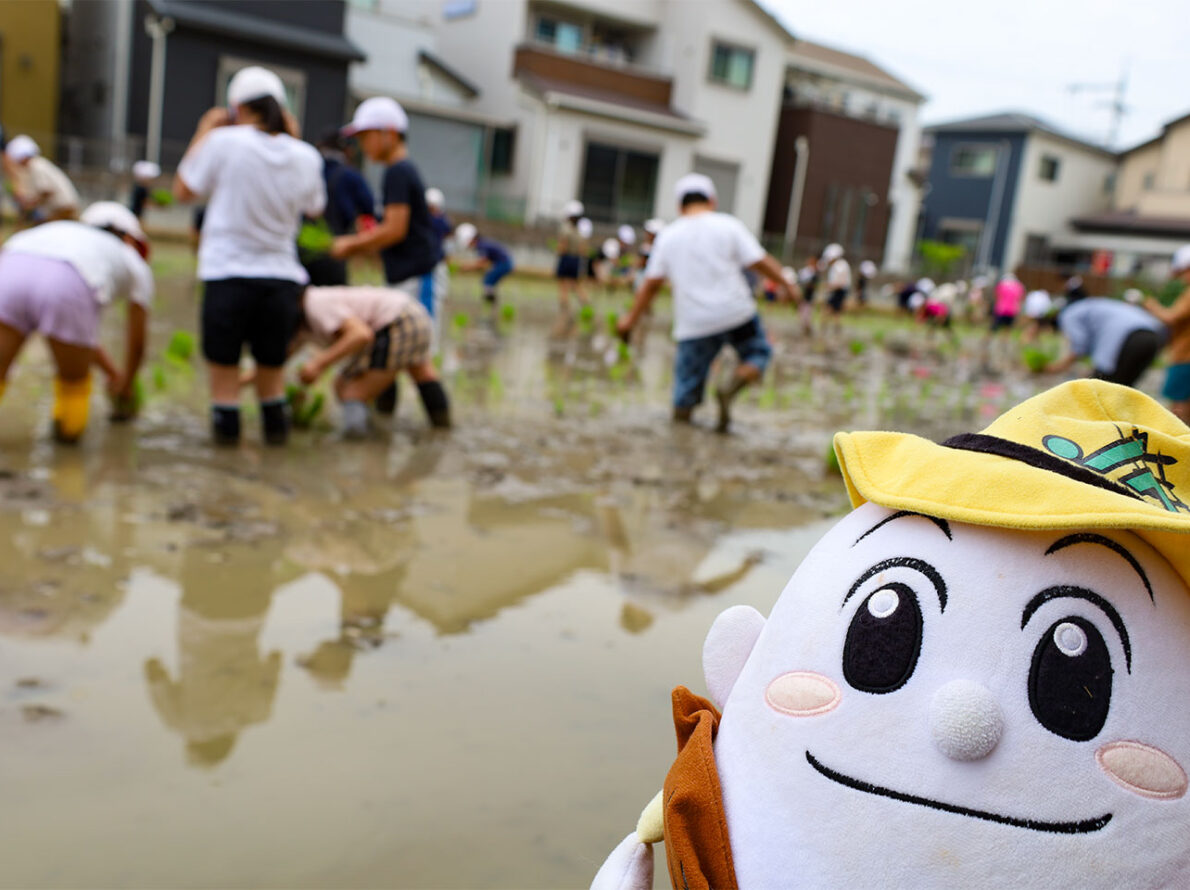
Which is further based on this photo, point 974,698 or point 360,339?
point 360,339

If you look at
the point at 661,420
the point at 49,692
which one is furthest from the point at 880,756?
the point at 661,420

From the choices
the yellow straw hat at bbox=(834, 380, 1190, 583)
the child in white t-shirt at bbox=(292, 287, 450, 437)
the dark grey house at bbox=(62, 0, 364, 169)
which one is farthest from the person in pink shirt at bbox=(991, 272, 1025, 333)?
the yellow straw hat at bbox=(834, 380, 1190, 583)

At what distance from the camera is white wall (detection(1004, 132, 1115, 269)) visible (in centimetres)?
3488

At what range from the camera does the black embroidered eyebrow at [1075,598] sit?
114 cm

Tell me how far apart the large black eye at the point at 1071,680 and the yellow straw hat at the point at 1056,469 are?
0.12 m

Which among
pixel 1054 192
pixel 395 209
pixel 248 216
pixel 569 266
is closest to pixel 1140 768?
pixel 248 216

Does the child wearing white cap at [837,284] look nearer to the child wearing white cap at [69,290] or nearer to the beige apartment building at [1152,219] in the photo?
the child wearing white cap at [69,290]

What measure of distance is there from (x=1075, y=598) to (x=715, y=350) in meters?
5.45

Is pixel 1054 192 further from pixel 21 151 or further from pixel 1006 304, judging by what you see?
pixel 21 151

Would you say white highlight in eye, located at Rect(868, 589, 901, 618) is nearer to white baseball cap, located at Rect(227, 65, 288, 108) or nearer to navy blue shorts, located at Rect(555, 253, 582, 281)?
white baseball cap, located at Rect(227, 65, 288, 108)

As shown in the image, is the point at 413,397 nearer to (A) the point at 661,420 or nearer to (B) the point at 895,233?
(A) the point at 661,420

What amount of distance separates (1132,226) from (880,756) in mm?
38337

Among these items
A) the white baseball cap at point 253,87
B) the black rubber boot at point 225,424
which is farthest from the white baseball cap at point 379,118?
the black rubber boot at point 225,424

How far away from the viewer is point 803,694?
1214mm
